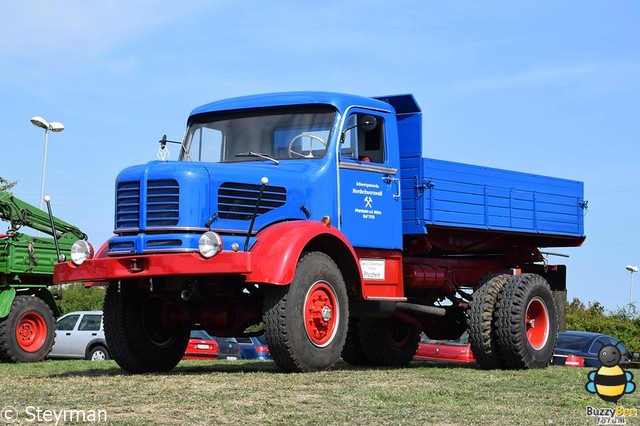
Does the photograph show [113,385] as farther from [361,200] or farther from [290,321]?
[361,200]

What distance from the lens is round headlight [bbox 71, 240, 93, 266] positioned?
39.2 feet

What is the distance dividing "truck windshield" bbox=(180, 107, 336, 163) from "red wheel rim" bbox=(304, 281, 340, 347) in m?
1.58

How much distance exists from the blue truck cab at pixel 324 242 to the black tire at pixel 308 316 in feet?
0.05

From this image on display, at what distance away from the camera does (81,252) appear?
A: 12.0m

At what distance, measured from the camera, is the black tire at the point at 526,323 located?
13859mm

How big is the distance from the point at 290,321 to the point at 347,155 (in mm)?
2389

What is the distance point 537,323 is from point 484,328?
1.12m

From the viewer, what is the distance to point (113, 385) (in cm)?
1036

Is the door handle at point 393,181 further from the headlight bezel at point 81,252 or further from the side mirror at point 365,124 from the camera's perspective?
the headlight bezel at point 81,252

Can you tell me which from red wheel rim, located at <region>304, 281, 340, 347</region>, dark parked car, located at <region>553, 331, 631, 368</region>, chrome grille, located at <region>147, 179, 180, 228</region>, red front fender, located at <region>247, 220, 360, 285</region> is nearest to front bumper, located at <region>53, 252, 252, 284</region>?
red front fender, located at <region>247, 220, 360, 285</region>

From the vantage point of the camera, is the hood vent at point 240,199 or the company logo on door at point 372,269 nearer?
the hood vent at point 240,199

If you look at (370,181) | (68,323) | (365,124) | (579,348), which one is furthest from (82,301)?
(365,124)

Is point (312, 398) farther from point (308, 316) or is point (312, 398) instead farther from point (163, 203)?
point (163, 203)

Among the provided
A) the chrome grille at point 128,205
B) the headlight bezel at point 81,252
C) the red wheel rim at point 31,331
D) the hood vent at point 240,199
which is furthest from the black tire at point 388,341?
the red wheel rim at point 31,331
